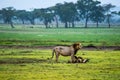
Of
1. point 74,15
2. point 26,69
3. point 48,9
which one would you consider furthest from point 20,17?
point 26,69

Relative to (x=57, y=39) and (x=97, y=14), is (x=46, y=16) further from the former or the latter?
(x=57, y=39)

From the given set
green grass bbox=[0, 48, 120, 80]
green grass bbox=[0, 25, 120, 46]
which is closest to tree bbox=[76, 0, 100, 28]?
green grass bbox=[0, 25, 120, 46]

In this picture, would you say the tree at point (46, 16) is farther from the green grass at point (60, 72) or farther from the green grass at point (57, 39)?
the green grass at point (60, 72)

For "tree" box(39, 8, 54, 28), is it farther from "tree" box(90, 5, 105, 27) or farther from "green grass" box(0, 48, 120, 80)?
"green grass" box(0, 48, 120, 80)

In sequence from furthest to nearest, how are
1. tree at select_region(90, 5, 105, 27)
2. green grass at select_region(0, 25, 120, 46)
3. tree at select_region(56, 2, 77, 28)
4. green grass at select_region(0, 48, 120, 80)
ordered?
1. tree at select_region(90, 5, 105, 27)
2. tree at select_region(56, 2, 77, 28)
3. green grass at select_region(0, 25, 120, 46)
4. green grass at select_region(0, 48, 120, 80)

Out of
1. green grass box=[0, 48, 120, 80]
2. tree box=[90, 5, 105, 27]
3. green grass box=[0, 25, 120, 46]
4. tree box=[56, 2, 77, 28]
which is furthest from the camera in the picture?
tree box=[90, 5, 105, 27]

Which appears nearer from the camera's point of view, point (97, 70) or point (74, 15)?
point (97, 70)

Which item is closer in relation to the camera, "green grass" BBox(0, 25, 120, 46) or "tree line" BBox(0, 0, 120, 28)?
"green grass" BBox(0, 25, 120, 46)

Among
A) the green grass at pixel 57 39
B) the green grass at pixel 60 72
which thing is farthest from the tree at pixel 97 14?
the green grass at pixel 60 72

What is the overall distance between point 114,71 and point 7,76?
18.8ft

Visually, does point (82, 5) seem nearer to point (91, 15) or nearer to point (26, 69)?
point (91, 15)

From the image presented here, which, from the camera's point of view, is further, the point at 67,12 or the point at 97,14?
the point at 97,14

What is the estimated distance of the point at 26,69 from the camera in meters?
19.8

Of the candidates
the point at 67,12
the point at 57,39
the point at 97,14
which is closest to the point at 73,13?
the point at 67,12
